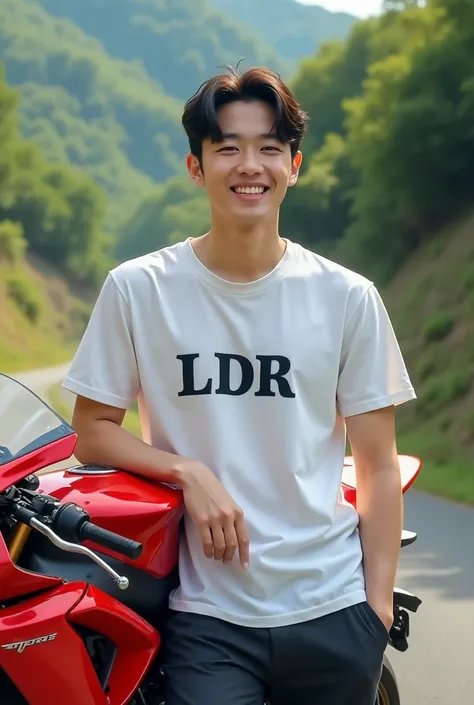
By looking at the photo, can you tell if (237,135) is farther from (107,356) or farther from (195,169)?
(107,356)

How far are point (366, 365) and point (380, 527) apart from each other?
34 centimetres

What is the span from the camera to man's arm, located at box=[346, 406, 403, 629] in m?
2.35

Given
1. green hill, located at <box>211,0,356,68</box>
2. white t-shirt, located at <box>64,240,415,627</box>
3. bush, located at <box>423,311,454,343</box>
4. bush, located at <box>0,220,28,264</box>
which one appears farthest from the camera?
green hill, located at <box>211,0,356,68</box>

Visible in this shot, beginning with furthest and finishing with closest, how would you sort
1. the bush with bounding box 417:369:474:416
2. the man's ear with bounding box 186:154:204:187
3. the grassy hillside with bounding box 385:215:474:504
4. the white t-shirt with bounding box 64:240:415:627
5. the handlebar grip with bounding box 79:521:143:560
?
1. the bush with bounding box 417:369:474:416
2. the grassy hillside with bounding box 385:215:474:504
3. the man's ear with bounding box 186:154:204:187
4. the white t-shirt with bounding box 64:240:415:627
5. the handlebar grip with bounding box 79:521:143:560

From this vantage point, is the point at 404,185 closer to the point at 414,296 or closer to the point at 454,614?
the point at 414,296

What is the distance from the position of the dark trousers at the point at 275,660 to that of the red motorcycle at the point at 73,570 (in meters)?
0.07

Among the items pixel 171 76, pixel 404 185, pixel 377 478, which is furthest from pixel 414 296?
pixel 171 76

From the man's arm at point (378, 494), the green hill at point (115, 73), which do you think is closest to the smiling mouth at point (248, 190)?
the man's arm at point (378, 494)

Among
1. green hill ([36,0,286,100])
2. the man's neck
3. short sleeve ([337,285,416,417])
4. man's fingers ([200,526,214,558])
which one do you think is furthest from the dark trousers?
green hill ([36,0,286,100])

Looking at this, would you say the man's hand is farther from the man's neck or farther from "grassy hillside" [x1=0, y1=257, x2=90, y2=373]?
"grassy hillside" [x1=0, y1=257, x2=90, y2=373]

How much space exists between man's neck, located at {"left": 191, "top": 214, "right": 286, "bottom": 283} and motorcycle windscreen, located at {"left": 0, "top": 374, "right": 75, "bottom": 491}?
544mm

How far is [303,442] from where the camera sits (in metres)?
2.29

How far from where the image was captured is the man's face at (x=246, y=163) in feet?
7.71

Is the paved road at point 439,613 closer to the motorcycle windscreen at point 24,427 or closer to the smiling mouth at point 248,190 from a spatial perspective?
the smiling mouth at point 248,190
